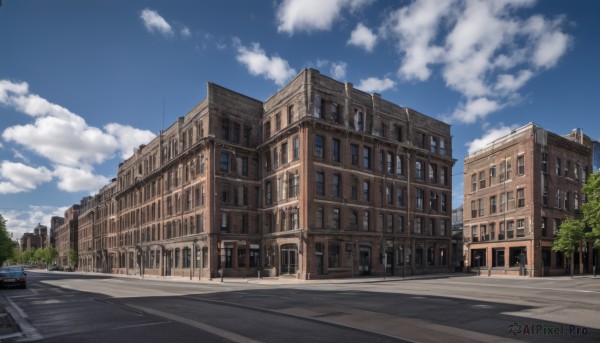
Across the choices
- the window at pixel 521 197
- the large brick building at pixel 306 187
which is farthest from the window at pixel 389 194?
the window at pixel 521 197

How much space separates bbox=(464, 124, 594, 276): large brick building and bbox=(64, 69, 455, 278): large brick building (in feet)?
13.7

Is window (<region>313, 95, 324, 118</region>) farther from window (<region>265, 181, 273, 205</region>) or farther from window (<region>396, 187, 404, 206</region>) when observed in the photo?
window (<region>396, 187, 404, 206</region>)

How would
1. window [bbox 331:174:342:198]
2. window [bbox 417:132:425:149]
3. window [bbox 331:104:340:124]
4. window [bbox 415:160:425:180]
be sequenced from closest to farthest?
window [bbox 331:174:342:198], window [bbox 331:104:340:124], window [bbox 415:160:425:180], window [bbox 417:132:425:149]

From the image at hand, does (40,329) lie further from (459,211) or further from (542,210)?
(459,211)

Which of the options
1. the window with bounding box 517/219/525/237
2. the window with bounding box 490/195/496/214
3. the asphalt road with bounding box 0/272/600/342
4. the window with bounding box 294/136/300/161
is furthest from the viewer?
the window with bounding box 490/195/496/214

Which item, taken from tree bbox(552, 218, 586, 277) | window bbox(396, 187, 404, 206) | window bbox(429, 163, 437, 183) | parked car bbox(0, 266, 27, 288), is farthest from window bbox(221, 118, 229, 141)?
tree bbox(552, 218, 586, 277)

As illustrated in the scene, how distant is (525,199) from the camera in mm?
46250

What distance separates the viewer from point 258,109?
50.9 meters

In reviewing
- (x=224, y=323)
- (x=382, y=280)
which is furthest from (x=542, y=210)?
(x=224, y=323)

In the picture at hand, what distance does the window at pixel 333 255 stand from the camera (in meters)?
40.7

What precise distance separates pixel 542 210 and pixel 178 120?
149 feet

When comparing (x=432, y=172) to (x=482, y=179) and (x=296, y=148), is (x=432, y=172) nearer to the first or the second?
(x=482, y=179)

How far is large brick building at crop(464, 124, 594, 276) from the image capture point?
45.2 m

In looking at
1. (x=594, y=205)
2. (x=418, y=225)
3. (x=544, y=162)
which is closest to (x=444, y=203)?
(x=418, y=225)
